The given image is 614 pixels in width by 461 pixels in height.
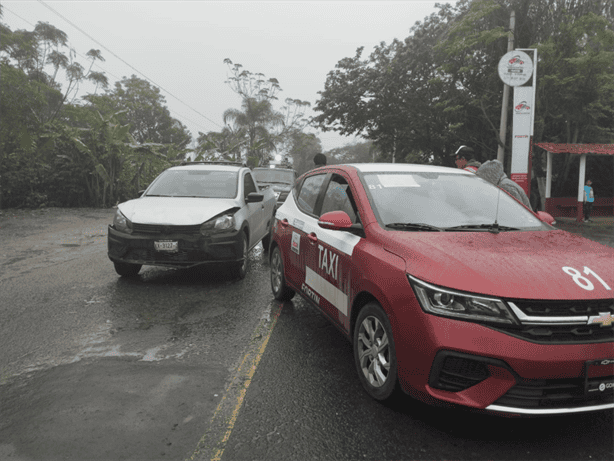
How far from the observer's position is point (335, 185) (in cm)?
450

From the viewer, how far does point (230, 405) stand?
3.22m

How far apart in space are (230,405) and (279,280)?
2.63 m

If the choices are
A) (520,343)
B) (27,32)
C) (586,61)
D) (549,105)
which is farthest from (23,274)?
(27,32)

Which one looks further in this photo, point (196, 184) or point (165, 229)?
point (196, 184)

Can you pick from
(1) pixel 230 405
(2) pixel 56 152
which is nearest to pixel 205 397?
(1) pixel 230 405

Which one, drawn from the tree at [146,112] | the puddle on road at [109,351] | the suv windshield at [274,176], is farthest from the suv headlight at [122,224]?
the tree at [146,112]

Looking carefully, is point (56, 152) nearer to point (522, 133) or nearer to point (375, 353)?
point (522, 133)

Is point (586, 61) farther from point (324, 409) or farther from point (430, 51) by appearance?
point (324, 409)

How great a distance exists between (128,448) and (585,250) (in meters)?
3.02

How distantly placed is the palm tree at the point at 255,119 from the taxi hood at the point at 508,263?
133 ft

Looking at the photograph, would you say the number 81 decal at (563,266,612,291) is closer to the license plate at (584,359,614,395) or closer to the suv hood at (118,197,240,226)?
the license plate at (584,359,614,395)

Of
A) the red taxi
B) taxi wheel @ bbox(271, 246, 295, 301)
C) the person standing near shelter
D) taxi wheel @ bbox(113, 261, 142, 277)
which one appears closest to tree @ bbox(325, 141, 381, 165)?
the person standing near shelter

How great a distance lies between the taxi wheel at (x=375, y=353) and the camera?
3.00m

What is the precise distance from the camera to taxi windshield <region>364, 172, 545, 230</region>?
366cm
